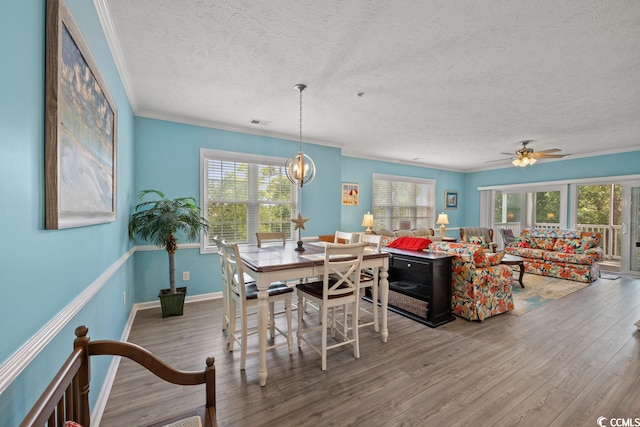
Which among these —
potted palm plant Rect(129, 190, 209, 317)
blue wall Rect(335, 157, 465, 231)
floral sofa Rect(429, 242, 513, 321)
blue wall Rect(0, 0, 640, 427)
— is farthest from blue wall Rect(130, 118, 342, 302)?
floral sofa Rect(429, 242, 513, 321)

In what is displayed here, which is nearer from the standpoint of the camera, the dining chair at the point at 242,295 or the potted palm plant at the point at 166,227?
the dining chair at the point at 242,295

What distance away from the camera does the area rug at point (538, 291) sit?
12.6 ft

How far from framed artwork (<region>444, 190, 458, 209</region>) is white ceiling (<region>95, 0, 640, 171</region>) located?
370 centimetres

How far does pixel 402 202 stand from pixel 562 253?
10.9ft

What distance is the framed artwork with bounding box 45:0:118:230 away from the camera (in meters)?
1.06

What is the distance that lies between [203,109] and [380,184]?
4.43 m

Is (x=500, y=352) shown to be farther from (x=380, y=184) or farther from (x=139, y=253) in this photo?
(x=380, y=184)

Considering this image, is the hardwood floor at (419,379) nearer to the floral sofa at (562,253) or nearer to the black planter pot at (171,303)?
the black planter pot at (171,303)

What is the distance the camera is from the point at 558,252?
5480 mm

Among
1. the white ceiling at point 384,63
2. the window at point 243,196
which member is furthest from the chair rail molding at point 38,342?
the window at point 243,196

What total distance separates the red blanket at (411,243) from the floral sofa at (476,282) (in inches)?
7.0

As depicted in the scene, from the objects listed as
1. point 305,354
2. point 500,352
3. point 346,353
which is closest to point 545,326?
point 500,352

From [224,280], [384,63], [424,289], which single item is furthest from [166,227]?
[424,289]

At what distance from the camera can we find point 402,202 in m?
7.24
